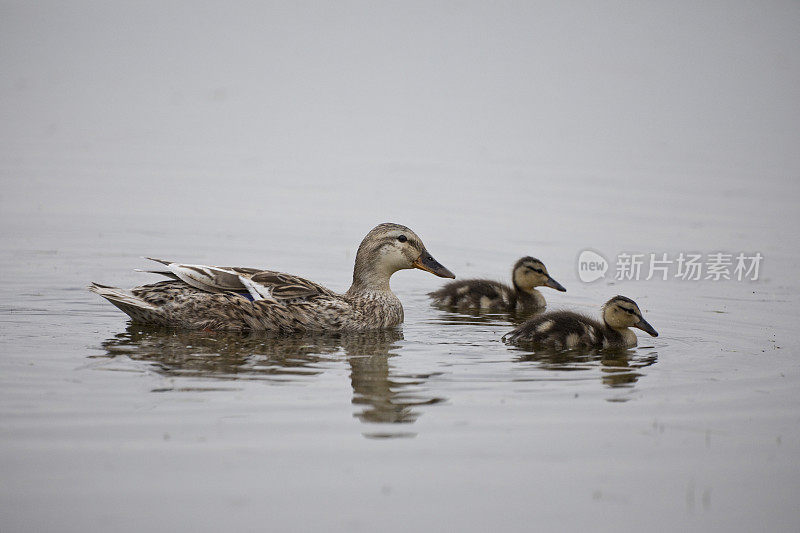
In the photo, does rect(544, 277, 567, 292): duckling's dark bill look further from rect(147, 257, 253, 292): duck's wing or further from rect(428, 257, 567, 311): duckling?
rect(147, 257, 253, 292): duck's wing

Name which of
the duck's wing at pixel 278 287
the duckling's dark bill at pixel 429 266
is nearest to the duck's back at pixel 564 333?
the duckling's dark bill at pixel 429 266

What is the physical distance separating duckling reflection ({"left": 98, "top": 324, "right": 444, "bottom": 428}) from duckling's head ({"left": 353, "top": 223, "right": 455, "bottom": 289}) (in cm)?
40

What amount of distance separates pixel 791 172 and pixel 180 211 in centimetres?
727

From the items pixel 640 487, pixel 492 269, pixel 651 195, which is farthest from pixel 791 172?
pixel 640 487

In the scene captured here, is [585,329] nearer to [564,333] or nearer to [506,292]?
[564,333]

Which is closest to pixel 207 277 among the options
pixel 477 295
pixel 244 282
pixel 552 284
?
pixel 244 282

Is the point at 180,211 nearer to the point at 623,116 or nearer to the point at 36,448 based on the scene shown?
the point at 36,448

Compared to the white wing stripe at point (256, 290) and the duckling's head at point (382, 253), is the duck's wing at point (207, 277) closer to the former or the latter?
the white wing stripe at point (256, 290)

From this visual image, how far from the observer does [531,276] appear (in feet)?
29.4

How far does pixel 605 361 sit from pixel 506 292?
206 cm

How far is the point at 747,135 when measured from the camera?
16656 mm

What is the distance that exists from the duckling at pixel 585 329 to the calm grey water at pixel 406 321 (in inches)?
6.1

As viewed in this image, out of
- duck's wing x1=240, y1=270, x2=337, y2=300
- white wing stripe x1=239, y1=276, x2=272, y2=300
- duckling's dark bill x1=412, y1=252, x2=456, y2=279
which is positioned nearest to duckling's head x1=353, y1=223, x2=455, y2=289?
duckling's dark bill x1=412, y1=252, x2=456, y2=279

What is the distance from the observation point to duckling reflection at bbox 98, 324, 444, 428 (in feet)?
19.1
